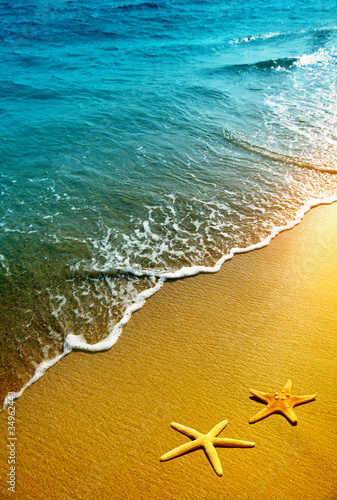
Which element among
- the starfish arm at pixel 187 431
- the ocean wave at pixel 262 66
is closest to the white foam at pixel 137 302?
the starfish arm at pixel 187 431

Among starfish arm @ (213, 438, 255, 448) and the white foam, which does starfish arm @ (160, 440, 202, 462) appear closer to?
starfish arm @ (213, 438, 255, 448)

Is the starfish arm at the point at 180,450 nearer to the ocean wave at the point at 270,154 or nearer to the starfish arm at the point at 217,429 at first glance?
the starfish arm at the point at 217,429

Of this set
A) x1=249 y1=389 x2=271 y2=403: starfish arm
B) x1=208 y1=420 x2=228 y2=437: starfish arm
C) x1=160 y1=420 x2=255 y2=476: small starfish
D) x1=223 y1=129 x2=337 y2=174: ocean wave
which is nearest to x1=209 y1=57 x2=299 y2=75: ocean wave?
x1=223 y1=129 x2=337 y2=174: ocean wave

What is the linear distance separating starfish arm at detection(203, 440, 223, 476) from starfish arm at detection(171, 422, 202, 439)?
132 mm

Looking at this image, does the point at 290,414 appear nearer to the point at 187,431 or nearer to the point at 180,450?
the point at 187,431

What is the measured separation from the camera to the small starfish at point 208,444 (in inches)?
125

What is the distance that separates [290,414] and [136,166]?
22.7ft

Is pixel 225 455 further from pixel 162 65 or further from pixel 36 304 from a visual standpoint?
pixel 162 65

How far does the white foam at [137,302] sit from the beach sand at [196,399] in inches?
Result: 4.0

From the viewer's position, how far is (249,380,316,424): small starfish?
11.4 feet

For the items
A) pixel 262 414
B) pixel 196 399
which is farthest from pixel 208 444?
pixel 262 414

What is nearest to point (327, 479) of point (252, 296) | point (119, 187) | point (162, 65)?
point (252, 296)

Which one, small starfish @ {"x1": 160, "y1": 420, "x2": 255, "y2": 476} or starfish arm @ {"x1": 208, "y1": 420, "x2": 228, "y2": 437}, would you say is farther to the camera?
starfish arm @ {"x1": 208, "y1": 420, "x2": 228, "y2": 437}

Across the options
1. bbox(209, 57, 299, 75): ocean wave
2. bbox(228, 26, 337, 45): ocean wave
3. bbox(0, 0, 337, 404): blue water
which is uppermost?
bbox(228, 26, 337, 45): ocean wave
